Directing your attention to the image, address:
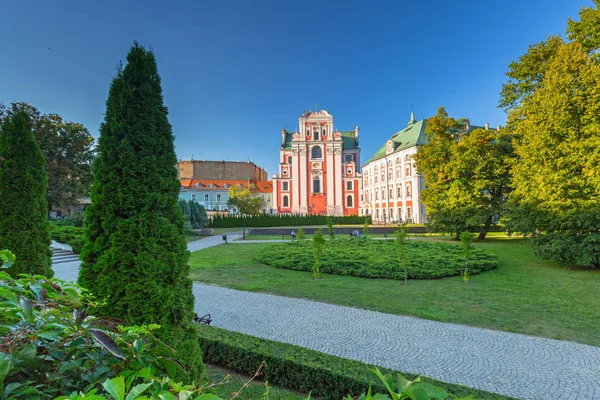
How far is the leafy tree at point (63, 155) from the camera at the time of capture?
26.2 meters

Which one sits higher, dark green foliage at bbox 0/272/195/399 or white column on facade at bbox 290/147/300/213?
Answer: white column on facade at bbox 290/147/300/213

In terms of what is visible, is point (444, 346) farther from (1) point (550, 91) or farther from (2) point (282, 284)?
(1) point (550, 91)

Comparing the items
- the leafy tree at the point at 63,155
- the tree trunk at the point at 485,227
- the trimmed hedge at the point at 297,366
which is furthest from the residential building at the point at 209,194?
the trimmed hedge at the point at 297,366

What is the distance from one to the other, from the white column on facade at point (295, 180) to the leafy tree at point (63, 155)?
89.7 feet

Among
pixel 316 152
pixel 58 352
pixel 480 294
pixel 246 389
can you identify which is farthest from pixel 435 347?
pixel 316 152

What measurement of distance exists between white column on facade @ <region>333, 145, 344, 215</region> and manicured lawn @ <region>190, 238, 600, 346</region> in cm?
3636

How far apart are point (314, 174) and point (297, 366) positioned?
46313mm

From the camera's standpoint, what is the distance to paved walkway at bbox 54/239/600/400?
4.26 m

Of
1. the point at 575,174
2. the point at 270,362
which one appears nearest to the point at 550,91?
the point at 575,174

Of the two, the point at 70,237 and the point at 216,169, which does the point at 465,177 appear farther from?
the point at 216,169

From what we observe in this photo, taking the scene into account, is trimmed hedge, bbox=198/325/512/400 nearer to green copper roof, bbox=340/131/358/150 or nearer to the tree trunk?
the tree trunk

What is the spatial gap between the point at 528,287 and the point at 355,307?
568 cm

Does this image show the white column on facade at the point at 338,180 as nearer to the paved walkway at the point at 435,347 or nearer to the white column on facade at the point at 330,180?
the white column on facade at the point at 330,180

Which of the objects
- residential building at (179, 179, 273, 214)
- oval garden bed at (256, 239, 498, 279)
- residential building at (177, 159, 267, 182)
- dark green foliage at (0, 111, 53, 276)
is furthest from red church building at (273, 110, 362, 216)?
dark green foliage at (0, 111, 53, 276)
